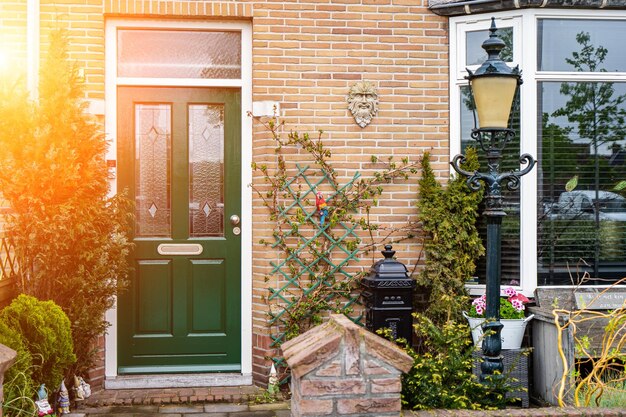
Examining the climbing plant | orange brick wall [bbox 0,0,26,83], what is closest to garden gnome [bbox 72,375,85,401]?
the climbing plant

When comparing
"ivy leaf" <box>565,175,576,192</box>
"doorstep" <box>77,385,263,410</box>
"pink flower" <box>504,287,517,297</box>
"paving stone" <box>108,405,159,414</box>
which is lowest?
"paving stone" <box>108,405,159,414</box>

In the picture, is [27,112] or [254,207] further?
[254,207]

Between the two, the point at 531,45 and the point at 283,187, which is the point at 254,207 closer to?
the point at 283,187

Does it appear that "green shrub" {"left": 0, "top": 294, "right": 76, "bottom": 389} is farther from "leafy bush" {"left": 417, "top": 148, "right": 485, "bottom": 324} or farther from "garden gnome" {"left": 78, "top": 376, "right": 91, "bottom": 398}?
"leafy bush" {"left": 417, "top": 148, "right": 485, "bottom": 324}

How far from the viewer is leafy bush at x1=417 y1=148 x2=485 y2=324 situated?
5.52 metres

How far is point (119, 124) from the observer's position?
5.80m

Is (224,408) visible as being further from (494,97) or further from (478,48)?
(478,48)

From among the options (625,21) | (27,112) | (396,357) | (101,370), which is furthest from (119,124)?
(625,21)

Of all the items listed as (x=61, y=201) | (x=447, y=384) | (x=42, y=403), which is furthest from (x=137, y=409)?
(x=447, y=384)

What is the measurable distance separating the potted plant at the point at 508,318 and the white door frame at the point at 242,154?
190 centimetres

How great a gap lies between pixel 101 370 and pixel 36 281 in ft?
3.59

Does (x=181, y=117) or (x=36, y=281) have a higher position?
(x=181, y=117)

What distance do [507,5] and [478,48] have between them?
1.38ft

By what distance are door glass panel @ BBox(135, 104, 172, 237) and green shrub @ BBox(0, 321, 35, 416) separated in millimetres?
1738
